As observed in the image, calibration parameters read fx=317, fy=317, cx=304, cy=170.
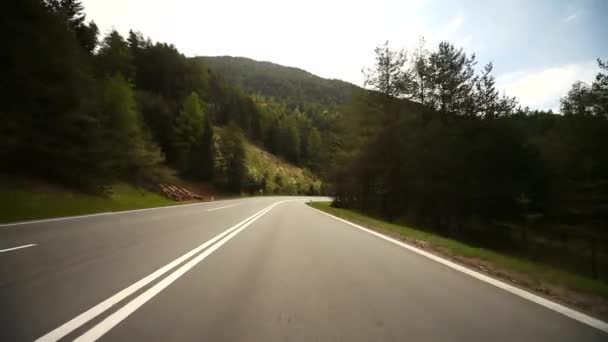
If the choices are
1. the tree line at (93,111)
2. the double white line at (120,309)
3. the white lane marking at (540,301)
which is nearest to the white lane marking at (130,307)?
the double white line at (120,309)

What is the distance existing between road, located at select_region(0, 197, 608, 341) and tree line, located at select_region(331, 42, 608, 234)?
17.4 metres

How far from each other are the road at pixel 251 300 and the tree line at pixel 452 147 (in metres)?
17.4

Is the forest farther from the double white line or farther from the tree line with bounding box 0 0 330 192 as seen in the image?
the double white line

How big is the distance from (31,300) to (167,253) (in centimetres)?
320

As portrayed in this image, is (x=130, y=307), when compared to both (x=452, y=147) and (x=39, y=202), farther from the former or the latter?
(x=452, y=147)

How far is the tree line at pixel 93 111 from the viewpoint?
65.9ft

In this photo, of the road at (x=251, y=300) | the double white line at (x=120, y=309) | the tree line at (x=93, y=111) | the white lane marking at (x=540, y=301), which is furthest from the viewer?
the tree line at (x=93, y=111)

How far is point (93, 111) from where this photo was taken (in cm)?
2436

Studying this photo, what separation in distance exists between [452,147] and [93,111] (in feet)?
87.6

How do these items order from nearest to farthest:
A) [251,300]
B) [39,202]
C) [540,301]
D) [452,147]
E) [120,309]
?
1. [120,309]
2. [251,300]
3. [540,301]
4. [39,202]
5. [452,147]

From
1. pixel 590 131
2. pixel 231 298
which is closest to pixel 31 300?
pixel 231 298

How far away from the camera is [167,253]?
6.85 meters

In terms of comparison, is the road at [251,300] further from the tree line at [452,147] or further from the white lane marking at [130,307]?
the tree line at [452,147]

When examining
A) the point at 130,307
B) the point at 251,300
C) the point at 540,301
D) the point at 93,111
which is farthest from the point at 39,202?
the point at 540,301
